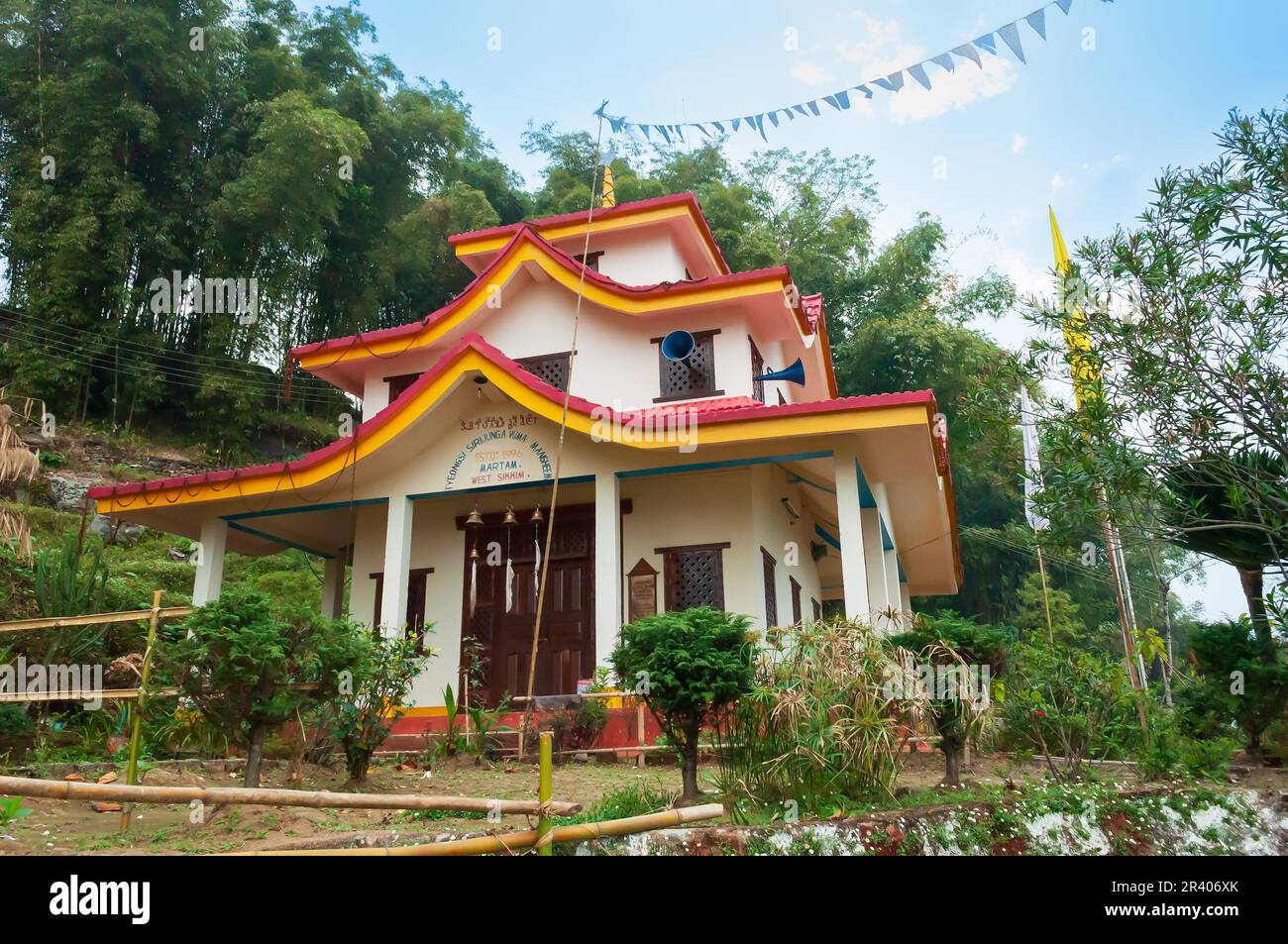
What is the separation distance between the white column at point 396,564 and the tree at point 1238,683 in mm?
8418

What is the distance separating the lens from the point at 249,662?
6.83 metres

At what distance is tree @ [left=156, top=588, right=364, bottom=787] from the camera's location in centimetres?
680

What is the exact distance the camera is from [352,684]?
7758mm

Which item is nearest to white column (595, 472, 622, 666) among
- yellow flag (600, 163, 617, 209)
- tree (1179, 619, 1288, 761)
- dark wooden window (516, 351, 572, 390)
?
dark wooden window (516, 351, 572, 390)

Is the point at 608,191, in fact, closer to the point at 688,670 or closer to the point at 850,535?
the point at 850,535

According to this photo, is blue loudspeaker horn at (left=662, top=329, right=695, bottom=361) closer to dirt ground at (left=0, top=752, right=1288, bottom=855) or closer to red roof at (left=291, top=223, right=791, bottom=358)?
red roof at (left=291, top=223, right=791, bottom=358)

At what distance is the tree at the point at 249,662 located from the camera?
6805 millimetres

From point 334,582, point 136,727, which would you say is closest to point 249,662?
point 136,727

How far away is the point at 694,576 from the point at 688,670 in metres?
5.66

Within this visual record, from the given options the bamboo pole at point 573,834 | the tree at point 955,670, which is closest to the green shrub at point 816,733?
the tree at point 955,670

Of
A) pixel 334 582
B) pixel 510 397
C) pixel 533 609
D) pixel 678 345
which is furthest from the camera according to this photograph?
pixel 334 582

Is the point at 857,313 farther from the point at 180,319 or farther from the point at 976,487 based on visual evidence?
the point at 180,319

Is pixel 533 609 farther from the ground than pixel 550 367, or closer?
closer

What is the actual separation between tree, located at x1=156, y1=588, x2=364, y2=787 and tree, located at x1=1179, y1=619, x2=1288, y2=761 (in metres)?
7.89
